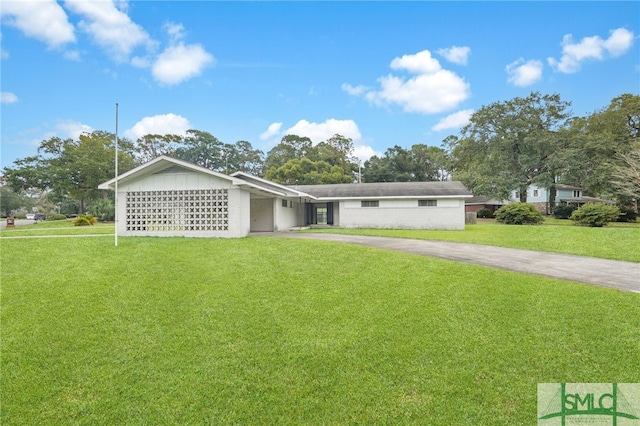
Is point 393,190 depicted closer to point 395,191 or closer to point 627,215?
point 395,191

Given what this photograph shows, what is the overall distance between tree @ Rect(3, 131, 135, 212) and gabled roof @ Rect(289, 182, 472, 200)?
2330cm

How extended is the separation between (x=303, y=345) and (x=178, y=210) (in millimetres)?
12722

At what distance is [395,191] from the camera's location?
22.7m

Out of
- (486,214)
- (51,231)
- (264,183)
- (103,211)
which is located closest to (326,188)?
(264,183)

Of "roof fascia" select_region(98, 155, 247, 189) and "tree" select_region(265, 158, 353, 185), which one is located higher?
"tree" select_region(265, 158, 353, 185)

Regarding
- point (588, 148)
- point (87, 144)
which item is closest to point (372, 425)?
point (588, 148)

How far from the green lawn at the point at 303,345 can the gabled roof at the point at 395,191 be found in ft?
47.6

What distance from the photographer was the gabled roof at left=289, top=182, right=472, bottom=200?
21.5 meters

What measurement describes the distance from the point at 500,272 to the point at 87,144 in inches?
1668

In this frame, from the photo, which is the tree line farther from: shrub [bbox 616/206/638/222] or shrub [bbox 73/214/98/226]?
shrub [bbox 73/214/98/226]

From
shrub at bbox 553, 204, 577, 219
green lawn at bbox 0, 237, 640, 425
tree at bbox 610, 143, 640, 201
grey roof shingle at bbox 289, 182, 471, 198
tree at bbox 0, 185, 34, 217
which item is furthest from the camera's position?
tree at bbox 0, 185, 34, 217

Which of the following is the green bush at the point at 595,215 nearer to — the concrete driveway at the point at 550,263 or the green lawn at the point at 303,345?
the concrete driveway at the point at 550,263

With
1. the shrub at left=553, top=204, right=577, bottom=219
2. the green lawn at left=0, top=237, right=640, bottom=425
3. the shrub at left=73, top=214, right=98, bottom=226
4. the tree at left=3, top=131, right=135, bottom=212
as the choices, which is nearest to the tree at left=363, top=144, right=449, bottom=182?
the shrub at left=553, top=204, right=577, bottom=219

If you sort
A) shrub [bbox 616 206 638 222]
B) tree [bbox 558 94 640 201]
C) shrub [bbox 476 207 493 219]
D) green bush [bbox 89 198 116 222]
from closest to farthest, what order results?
shrub [bbox 616 206 638 222], tree [bbox 558 94 640 201], green bush [bbox 89 198 116 222], shrub [bbox 476 207 493 219]
